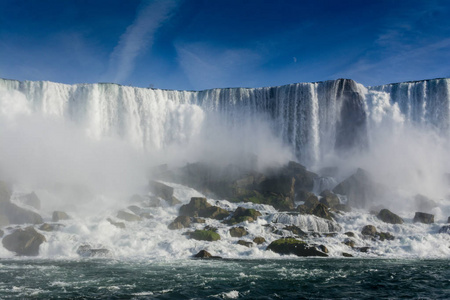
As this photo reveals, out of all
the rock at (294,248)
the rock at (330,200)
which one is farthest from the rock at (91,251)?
the rock at (330,200)

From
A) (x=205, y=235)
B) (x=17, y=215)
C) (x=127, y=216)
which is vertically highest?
(x=17, y=215)

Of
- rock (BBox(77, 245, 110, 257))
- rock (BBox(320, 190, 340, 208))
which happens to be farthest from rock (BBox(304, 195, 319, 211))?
rock (BBox(77, 245, 110, 257))

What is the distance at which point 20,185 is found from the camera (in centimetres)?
4103

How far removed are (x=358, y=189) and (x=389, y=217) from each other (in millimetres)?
8081

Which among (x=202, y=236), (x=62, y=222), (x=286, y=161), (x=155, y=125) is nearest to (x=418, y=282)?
(x=202, y=236)

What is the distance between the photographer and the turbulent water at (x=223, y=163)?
1738 cm

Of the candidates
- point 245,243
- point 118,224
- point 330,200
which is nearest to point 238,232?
point 245,243

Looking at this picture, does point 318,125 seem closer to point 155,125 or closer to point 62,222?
point 155,125

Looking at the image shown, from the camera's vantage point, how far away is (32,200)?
37062 mm

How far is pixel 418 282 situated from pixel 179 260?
14.1 meters

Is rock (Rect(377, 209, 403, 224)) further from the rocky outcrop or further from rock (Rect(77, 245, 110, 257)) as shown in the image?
rock (Rect(77, 245, 110, 257))

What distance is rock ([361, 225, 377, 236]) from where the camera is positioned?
110 ft

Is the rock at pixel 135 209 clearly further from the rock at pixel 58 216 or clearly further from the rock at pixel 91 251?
the rock at pixel 91 251

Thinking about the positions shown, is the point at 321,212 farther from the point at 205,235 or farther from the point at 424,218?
the point at 205,235
